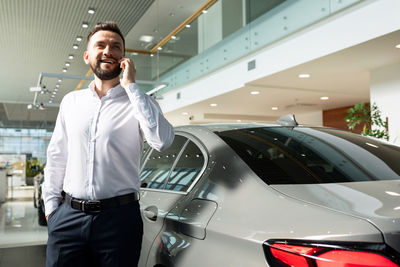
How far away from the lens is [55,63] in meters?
12.8

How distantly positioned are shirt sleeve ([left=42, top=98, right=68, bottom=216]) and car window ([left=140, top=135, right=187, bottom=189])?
0.49 metres

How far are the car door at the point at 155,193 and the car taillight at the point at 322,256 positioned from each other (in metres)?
0.64

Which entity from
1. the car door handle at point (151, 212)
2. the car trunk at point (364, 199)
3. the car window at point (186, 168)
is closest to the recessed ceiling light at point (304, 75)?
the car window at point (186, 168)

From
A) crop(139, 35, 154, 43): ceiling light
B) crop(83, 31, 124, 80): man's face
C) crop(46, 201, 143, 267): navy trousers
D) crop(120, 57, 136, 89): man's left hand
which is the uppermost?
crop(139, 35, 154, 43): ceiling light

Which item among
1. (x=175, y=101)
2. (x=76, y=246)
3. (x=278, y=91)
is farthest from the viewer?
(x=175, y=101)

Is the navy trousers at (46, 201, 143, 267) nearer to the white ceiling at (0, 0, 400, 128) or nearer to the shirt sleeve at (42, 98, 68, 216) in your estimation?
the shirt sleeve at (42, 98, 68, 216)

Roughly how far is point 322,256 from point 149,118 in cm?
68

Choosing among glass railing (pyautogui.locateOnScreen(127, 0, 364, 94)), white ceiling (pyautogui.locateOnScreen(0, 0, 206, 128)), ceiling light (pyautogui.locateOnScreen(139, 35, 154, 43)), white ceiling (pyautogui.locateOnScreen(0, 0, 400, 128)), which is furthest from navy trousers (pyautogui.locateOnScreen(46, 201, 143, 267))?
ceiling light (pyautogui.locateOnScreen(139, 35, 154, 43))

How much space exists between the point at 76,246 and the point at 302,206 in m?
0.75

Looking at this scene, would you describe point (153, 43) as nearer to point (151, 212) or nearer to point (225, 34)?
point (225, 34)

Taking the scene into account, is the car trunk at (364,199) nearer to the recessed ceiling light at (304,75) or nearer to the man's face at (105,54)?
the man's face at (105,54)

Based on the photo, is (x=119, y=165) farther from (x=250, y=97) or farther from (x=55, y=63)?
(x=55, y=63)

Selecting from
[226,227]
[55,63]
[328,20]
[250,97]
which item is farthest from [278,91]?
[226,227]

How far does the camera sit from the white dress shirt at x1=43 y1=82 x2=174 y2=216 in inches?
53.2
